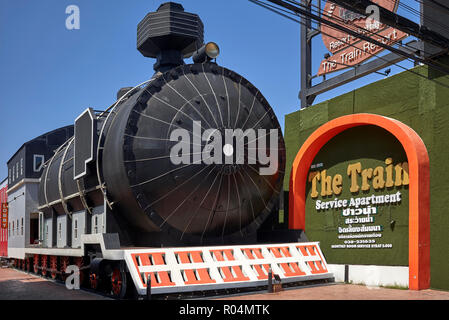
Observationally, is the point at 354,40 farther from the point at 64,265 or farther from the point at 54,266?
the point at 54,266

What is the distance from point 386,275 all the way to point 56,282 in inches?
344

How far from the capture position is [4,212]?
21.8 meters

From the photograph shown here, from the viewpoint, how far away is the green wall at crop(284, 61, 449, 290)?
11.0 metres

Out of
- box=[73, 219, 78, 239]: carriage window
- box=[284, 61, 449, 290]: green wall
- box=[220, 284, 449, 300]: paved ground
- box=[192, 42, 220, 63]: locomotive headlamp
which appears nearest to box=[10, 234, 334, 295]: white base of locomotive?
box=[220, 284, 449, 300]: paved ground

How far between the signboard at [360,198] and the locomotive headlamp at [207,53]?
4.33 m

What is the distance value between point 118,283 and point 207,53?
5538 millimetres

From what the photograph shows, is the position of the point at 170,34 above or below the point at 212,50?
above

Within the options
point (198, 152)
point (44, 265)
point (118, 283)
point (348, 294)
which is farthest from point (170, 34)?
point (44, 265)

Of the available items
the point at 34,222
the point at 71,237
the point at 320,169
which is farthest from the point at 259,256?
the point at 34,222

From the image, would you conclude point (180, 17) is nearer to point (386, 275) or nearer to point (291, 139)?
point (291, 139)

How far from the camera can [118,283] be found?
10.0 meters

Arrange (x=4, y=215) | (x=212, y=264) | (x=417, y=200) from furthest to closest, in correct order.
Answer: (x=4, y=215) → (x=417, y=200) → (x=212, y=264)

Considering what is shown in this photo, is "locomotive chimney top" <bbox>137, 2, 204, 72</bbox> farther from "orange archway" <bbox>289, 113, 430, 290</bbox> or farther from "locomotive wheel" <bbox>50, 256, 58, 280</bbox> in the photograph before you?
"locomotive wheel" <bbox>50, 256, 58, 280</bbox>

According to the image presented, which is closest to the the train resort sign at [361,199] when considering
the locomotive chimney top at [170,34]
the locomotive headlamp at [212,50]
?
the locomotive headlamp at [212,50]
